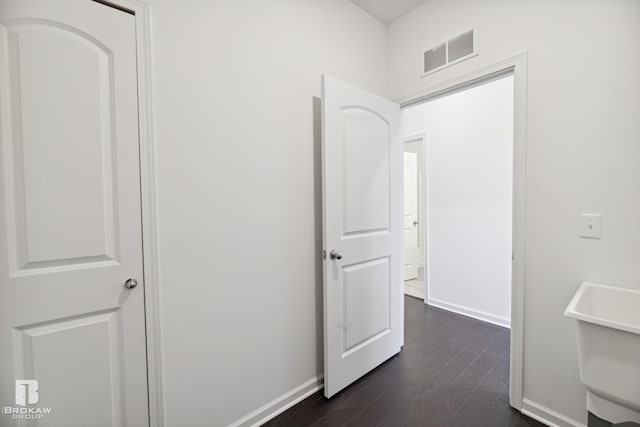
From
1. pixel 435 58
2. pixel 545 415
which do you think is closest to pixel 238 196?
pixel 435 58

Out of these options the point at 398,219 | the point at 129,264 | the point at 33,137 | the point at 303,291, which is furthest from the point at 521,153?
the point at 33,137

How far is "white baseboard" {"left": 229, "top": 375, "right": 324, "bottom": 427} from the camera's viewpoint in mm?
1513

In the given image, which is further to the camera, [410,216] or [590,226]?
[410,216]

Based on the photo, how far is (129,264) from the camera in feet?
3.75

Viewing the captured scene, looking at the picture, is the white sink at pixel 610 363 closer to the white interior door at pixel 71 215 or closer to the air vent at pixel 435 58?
the air vent at pixel 435 58

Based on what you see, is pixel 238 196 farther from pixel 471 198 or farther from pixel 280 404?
pixel 471 198

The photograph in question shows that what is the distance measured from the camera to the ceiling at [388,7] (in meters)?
2.02

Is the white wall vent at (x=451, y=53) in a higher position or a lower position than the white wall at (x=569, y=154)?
higher

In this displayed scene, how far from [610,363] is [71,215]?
2.15m

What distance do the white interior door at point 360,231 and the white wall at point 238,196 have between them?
15cm

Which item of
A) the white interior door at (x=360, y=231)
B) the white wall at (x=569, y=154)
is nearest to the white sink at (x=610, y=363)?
the white wall at (x=569, y=154)

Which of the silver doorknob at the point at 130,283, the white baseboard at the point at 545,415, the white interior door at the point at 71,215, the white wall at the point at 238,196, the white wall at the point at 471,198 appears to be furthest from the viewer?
the white wall at the point at 471,198

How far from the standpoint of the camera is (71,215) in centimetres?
103

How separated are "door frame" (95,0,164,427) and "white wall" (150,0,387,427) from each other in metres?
0.03
